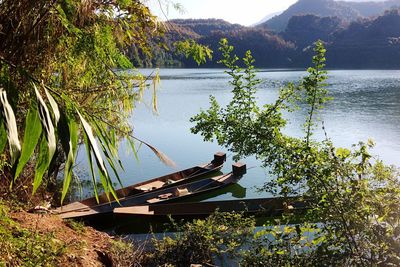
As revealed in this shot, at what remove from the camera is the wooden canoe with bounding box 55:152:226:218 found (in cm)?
825

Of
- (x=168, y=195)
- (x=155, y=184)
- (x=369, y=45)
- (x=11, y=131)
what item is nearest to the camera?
(x=11, y=131)

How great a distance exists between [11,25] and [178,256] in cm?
376

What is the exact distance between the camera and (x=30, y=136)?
909 millimetres

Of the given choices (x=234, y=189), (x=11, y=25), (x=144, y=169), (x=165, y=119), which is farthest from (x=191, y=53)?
(x=165, y=119)

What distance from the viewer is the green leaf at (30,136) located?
0.90m

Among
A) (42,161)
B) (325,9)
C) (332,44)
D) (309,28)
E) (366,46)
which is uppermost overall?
(325,9)

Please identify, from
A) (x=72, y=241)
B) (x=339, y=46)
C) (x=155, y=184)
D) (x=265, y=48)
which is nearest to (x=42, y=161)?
(x=72, y=241)

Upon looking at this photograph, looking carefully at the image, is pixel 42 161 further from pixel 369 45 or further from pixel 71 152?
pixel 369 45

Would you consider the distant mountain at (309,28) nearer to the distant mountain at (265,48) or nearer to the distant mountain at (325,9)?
the distant mountain at (265,48)

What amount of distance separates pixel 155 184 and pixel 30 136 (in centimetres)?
992

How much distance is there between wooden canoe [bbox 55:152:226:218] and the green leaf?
7.06m

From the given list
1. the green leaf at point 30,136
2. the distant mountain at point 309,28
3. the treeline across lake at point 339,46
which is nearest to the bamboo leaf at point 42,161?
the green leaf at point 30,136

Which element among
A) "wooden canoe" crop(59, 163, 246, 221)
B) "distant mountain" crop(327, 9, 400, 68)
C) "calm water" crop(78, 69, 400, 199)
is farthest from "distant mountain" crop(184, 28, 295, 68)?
"wooden canoe" crop(59, 163, 246, 221)

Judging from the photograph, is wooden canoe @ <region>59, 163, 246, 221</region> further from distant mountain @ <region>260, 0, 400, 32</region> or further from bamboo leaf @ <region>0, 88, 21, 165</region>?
distant mountain @ <region>260, 0, 400, 32</region>
